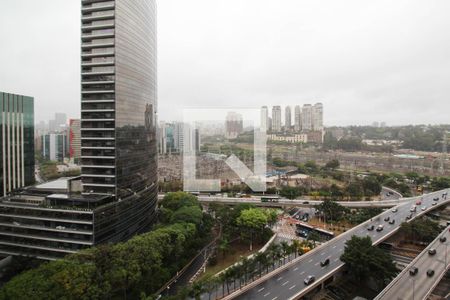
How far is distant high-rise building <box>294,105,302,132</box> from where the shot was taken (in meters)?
57.9

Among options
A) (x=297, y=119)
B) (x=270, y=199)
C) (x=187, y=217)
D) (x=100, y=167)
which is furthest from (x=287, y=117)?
(x=100, y=167)

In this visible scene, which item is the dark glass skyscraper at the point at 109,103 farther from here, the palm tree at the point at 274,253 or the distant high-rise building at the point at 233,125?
the distant high-rise building at the point at 233,125

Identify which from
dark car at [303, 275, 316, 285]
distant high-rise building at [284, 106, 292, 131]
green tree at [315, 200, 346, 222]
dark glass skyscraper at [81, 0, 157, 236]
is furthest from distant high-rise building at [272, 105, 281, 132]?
dark car at [303, 275, 316, 285]

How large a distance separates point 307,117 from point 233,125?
101 feet

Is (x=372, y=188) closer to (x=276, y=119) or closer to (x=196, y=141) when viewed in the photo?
(x=196, y=141)

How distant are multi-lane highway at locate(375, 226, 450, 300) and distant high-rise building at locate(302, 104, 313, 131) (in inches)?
1637

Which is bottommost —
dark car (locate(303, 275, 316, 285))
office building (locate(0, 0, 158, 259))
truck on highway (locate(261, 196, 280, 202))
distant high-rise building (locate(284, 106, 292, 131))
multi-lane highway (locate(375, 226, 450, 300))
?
multi-lane highway (locate(375, 226, 450, 300))

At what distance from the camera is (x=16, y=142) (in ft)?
76.5

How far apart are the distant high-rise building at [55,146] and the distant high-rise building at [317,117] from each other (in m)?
54.2

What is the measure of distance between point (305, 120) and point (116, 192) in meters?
48.3

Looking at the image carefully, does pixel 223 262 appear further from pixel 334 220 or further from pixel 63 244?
pixel 334 220

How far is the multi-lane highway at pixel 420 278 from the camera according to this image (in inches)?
463

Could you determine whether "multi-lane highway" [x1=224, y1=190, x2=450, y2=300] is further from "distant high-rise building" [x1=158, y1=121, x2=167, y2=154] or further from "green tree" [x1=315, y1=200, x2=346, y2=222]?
"distant high-rise building" [x1=158, y1=121, x2=167, y2=154]

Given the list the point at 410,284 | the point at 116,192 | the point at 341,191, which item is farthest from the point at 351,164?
the point at 116,192
